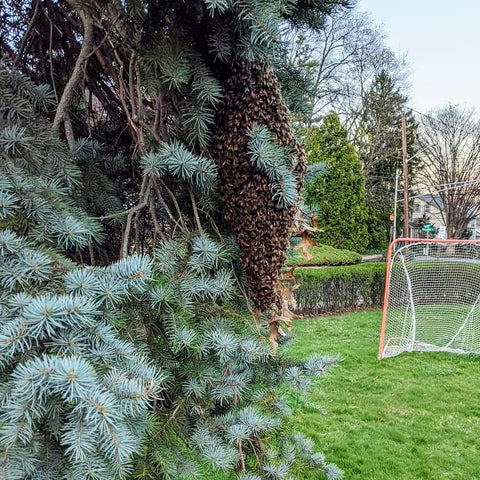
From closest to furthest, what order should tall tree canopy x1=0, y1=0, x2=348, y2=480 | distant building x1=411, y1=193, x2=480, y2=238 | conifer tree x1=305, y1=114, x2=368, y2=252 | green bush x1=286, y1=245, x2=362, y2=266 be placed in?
tall tree canopy x1=0, y1=0, x2=348, y2=480, green bush x1=286, y1=245, x2=362, y2=266, conifer tree x1=305, y1=114, x2=368, y2=252, distant building x1=411, y1=193, x2=480, y2=238

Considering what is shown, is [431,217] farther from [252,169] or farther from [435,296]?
[252,169]

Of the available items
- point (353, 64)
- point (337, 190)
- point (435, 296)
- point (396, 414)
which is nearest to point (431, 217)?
point (353, 64)

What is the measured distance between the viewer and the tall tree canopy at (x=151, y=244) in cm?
56

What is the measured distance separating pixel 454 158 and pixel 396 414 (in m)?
14.3

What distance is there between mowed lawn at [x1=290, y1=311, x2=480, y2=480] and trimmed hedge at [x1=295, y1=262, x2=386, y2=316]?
206 cm

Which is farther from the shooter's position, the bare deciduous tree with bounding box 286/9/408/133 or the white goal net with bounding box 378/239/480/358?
the bare deciduous tree with bounding box 286/9/408/133

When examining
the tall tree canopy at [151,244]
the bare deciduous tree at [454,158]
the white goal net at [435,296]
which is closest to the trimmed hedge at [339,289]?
the white goal net at [435,296]

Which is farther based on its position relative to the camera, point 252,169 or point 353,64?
point 353,64

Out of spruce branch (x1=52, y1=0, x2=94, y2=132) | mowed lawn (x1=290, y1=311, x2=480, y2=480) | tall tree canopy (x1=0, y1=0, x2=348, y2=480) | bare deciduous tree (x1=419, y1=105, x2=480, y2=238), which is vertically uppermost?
bare deciduous tree (x1=419, y1=105, x2=480, y2=238)

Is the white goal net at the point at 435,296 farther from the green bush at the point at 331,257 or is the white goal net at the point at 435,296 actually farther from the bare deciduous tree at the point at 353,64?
the bare deciduous tree at the point at 353,64

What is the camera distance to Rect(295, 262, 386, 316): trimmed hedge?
7.46 meters

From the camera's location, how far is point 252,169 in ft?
2.60

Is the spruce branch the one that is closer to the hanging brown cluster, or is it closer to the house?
the hanging brown cluster

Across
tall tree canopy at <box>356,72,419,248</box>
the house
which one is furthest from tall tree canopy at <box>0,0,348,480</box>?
the house
